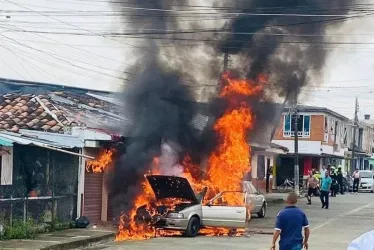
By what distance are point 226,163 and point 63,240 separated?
730 centimetres

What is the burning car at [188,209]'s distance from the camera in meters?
16.9

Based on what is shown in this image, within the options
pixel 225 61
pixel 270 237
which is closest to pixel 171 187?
pixel 270 237

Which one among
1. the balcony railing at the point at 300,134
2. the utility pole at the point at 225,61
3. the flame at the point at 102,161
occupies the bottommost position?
the flame at the point at 102,161

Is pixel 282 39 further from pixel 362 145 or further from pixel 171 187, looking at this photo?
pixel 362 145

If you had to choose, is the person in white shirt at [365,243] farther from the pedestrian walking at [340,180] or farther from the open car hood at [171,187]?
the pedestrian walking at [340,180]

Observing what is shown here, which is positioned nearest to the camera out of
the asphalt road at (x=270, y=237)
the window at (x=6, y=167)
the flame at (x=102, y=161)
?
the asphalt road at (x=270, y=237)

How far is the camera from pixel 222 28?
21.6 meters

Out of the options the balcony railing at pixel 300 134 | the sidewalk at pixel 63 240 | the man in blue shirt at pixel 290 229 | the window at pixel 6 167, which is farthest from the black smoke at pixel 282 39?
the balcony railing at pixel 300 134

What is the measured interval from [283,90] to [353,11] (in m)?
4.31

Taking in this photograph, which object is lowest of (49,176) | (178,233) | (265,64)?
(178,233)

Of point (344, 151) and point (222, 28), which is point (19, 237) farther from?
point (344, 151)

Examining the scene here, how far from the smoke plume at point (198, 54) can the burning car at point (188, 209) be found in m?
2.19

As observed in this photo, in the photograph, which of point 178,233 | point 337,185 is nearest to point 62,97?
point 178,233

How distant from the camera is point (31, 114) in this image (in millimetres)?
19828
